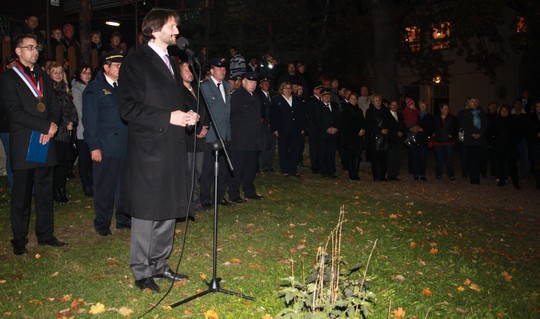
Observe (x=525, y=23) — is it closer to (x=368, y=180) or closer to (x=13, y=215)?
(x=368, y=180)

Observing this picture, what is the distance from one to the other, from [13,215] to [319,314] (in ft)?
14.2

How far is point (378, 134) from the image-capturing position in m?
14.5

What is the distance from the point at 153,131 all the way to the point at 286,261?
264cm

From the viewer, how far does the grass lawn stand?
530cm

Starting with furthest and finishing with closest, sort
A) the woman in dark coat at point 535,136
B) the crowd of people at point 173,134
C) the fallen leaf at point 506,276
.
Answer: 1. the woman in dark coat at point 535,136
2. the fallen leaf at point 506,276
3. the crowd of people at point 173,134

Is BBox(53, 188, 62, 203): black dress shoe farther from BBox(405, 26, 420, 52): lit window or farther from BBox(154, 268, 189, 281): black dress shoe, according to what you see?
BBox(405, 26, 420, 52): lit window

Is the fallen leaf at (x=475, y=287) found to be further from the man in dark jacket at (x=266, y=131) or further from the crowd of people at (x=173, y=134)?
the man in dark jacket at (x=266, y=131)

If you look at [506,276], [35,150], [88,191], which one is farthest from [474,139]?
[35,150]

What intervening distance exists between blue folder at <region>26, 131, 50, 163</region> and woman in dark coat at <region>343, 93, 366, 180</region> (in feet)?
31.5

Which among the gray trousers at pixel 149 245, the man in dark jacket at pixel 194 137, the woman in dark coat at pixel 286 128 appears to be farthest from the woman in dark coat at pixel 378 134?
the gray trousers at pixel 149 245

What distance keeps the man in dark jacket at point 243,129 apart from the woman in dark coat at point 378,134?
5.06m

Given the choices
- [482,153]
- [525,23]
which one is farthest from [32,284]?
[525,23]

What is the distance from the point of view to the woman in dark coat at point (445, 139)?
15.4 metres

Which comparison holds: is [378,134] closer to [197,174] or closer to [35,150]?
[197,174]
